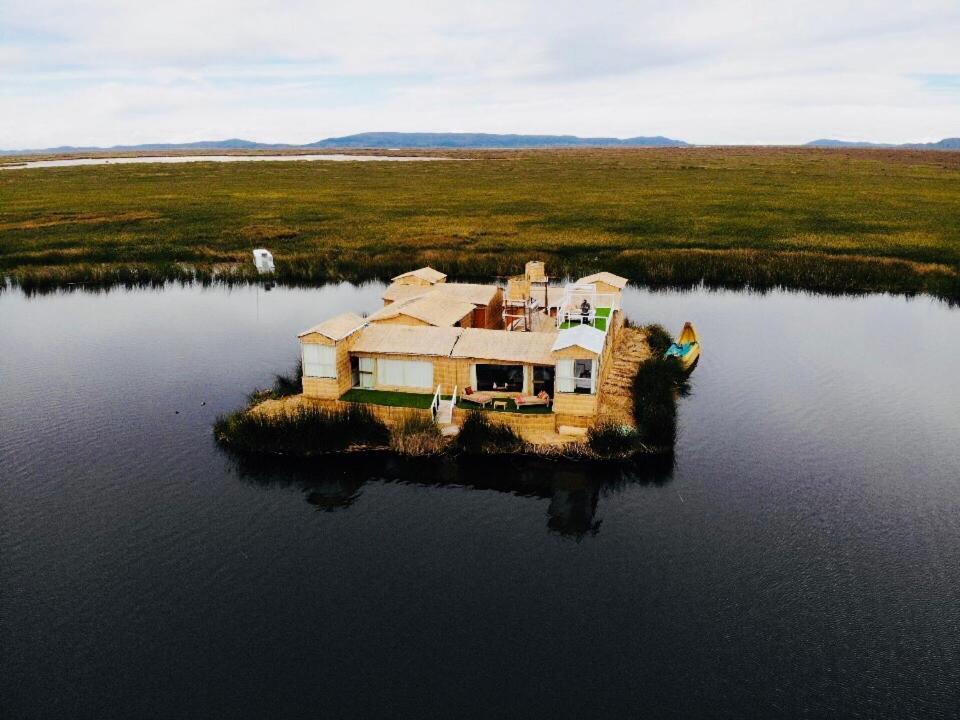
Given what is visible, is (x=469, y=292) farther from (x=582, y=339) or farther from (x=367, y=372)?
(x=582, y=339)

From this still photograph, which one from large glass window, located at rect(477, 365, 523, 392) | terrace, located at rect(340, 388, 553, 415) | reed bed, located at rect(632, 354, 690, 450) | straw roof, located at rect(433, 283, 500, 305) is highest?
straw roof, located at rect(433, 283, 500, 305)

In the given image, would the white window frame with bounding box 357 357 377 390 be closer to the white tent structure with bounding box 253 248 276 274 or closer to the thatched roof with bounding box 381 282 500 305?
the thatched roof with bounding box 381 282 500 305

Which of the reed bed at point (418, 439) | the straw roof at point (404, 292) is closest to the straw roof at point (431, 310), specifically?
the straw roof at point (404, 292)

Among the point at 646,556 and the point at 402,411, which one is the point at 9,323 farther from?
the point at 646,556

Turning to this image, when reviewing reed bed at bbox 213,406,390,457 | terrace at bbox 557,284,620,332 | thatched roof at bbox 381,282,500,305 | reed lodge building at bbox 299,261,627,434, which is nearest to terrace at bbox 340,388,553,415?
reed lodge building at bbox 299,261,627,434

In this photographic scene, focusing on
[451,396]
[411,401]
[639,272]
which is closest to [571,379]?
[451,396]

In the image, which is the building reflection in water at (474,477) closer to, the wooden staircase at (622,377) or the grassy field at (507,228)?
the wooden staircase at (622,377)
